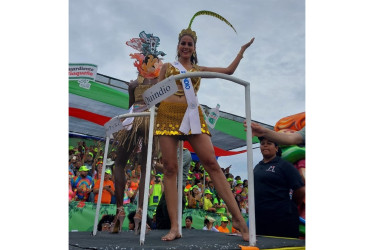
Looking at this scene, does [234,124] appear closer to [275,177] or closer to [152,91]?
[275,177]

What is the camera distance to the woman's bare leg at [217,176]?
2.30 metres

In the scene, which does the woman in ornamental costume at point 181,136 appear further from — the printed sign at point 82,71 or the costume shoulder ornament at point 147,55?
the printed sign at point 82,71

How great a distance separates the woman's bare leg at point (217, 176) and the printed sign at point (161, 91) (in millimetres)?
336

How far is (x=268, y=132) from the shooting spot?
10.2 feet

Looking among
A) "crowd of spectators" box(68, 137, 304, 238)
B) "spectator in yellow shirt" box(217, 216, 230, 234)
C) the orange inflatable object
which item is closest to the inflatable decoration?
the orange inflatable object

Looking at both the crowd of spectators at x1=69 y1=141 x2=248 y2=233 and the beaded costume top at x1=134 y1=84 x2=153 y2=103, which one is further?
the crowd of spectators at x1=69 y1=141 x2=248 y2=233

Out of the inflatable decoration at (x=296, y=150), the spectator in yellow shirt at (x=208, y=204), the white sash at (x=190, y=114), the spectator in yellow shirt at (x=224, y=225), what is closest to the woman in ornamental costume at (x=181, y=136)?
the white sash at (x=190, y=114)

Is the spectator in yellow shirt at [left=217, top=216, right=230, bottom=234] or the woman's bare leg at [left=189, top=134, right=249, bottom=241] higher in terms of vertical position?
the woman's bare leg at [left=189, top=134, right=249, bottom=241]

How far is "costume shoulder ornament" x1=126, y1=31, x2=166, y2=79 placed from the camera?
3.31m

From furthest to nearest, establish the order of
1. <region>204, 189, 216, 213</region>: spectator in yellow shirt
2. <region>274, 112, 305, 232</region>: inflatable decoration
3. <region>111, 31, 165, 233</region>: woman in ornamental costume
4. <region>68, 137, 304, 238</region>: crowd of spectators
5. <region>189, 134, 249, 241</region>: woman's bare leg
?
<region>204, 189, 216, 213</region>: spectator in yellow shirt
<region>68, 137, 304, 238</region>: crowd of spectators
<region>111, 31, 165, 233</region>: woman in ornamental costume
<region>274, 112, 305, 232</region>: inflatable decoration
<region>189, 134, 249, 241</region>: woman's bare leg

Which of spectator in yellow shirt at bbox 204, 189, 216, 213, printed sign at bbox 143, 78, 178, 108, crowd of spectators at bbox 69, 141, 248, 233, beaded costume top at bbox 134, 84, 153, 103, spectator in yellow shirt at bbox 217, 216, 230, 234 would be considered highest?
beaded costume top at bbox 134, 84, 153, 103

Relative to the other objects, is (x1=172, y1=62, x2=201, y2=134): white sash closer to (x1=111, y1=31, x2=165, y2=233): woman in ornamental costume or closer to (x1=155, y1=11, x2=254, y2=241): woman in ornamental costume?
(x1=155, y1=11, x2=254, y2=241): woman in ornamental costume

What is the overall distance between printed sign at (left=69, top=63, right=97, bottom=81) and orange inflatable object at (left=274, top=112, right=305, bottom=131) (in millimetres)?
1563

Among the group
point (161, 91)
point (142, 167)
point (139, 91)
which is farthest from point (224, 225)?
point (161, 91)
